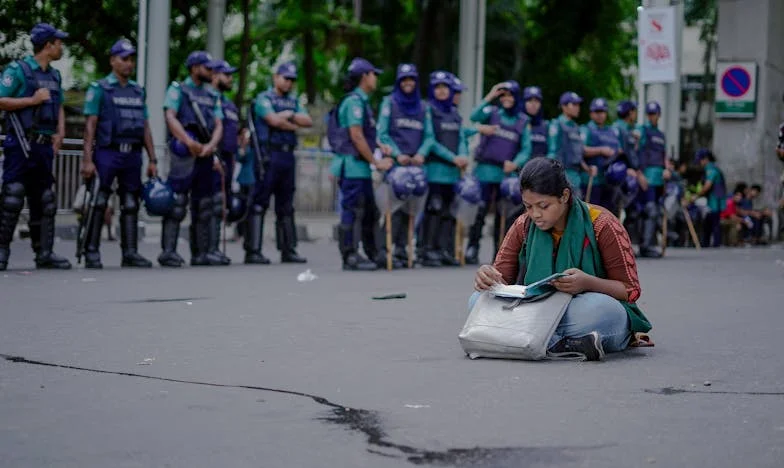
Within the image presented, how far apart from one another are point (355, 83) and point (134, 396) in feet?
32.9

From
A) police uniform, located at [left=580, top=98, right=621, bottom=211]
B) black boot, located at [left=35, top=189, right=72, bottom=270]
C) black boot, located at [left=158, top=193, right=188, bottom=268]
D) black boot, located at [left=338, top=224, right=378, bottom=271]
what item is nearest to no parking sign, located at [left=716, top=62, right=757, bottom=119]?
police uniform, located at [left=580, top=98, right=621, bottom=211]

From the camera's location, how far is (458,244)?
18156 millimetres

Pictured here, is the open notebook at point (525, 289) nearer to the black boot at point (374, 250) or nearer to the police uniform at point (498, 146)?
the black boot at point (374, 250)

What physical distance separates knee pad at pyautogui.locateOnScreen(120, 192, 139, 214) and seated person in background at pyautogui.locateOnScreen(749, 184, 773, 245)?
17367 mm

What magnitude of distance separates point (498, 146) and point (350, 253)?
8.35ft

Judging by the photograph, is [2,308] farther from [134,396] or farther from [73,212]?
[73,212]

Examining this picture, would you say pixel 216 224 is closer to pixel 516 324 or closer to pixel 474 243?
pixel 474 243

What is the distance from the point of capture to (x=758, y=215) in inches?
1208

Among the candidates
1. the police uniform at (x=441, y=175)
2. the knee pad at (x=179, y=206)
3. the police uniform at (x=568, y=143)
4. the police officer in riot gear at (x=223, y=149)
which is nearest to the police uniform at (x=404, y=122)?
the police uniform at (x=441, y=175)

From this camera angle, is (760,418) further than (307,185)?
No

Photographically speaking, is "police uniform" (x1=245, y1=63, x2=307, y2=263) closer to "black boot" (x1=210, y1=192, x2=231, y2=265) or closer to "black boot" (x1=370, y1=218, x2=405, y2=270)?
"black boot" (x1=210, y1=192, x2=231, y2=265)

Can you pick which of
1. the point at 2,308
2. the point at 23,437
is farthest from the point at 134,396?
the point at 2,308

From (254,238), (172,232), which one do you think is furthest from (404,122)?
(172,232)

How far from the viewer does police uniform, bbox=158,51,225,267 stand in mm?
16062
